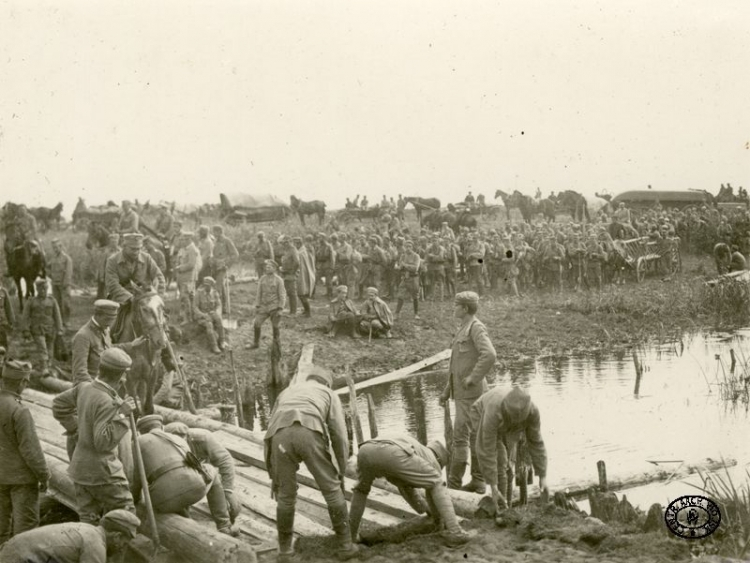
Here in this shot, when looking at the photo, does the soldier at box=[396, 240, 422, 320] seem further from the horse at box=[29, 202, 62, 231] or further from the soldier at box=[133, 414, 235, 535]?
the soldier at box=[133, 414, 235, 535]

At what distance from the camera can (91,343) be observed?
8.02 m

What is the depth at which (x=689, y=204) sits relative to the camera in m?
35.8

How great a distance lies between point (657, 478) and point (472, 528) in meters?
2.71

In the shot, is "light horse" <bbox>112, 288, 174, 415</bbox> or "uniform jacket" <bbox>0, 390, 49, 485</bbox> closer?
"uniform jacket" <bbox>0, 390, 49, 485</bbox>

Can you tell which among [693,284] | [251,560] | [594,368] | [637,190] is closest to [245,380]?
[594,368]

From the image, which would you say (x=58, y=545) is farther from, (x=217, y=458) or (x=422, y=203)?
(x=422, y=203)

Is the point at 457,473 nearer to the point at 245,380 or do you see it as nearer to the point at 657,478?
the point at 657,478

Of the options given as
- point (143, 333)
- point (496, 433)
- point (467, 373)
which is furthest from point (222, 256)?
point (496, 433)

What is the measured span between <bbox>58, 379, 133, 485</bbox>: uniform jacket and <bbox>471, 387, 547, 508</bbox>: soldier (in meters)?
2.89

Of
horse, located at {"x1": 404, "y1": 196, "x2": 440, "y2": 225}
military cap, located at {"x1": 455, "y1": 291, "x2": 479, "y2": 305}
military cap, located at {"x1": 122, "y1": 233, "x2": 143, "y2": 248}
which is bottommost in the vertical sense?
military cap, located at {"x1": 455, "y1": 291, "x2": 479, "y2": 305}

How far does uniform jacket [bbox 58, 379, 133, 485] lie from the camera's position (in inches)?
232

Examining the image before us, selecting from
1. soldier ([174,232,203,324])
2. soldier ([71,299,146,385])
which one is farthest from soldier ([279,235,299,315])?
soldier ([71,299,146,385])

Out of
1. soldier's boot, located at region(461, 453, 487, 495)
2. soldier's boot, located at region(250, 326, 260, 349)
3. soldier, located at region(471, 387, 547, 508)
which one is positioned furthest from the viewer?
soldier's boot, located at region(250, 326, 260, 349)

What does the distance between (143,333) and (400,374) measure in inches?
253
